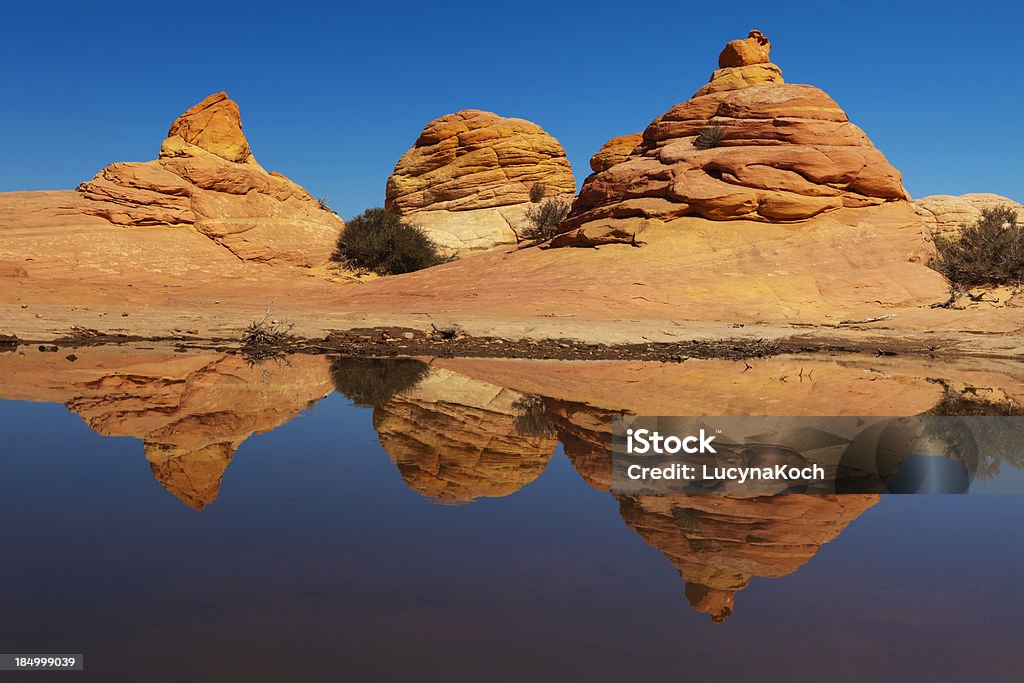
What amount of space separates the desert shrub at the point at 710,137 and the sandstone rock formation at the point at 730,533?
29704mm

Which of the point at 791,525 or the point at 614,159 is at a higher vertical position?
the point at 614,159

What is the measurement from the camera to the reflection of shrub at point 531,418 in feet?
31.3

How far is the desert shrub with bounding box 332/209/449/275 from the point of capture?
41750mm

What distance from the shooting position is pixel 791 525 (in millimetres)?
5770

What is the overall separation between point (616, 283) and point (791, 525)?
23.4 meters

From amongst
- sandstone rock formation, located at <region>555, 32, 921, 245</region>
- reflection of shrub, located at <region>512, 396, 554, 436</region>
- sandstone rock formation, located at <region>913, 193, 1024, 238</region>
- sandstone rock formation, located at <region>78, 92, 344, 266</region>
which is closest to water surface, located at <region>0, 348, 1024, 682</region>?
reflection of shrub, located at <region>512, 396, 554, 436</region>

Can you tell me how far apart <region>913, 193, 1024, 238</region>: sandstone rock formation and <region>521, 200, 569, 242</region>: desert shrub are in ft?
82.0

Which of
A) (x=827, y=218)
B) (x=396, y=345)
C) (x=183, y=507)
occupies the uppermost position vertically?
(x=827, y=218)

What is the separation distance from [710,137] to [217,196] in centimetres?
2278

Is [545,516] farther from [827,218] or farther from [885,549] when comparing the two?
[827,218]

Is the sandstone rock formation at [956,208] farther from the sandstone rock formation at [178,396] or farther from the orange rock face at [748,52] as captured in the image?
the sandstone rock formation at [178,396]

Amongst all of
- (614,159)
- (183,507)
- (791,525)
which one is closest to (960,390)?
(791,525)

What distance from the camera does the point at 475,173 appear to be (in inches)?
2247

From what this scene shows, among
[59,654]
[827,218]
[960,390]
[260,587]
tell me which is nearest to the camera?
[59,654]
